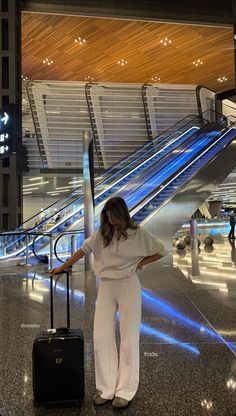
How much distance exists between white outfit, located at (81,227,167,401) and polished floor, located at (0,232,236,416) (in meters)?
0.18

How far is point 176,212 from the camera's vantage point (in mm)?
13992

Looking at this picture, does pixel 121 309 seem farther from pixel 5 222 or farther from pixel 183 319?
pixel 5 222

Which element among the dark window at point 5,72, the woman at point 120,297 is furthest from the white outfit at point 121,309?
the dark window at point 5,72

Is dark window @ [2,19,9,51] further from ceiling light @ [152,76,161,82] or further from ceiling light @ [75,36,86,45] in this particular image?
ceiling light @ [152,76,161,82]

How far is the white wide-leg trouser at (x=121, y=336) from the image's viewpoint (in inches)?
115

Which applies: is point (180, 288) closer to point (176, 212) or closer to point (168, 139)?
point (176, 212)

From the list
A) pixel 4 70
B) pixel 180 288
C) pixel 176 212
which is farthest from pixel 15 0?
pixel 180 288

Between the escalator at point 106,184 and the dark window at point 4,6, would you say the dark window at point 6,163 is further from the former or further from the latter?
A: the dark window at point 4,6

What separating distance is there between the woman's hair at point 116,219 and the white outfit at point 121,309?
0.04 metres

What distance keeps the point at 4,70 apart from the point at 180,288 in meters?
9.29

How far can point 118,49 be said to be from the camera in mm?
18156

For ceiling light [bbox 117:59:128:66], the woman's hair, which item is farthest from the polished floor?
ceiling light [bbox 117:59:128:66]

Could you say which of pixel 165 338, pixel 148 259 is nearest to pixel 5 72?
pixel 165 338

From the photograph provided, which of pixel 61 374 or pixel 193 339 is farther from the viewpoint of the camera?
pixel 193 339
